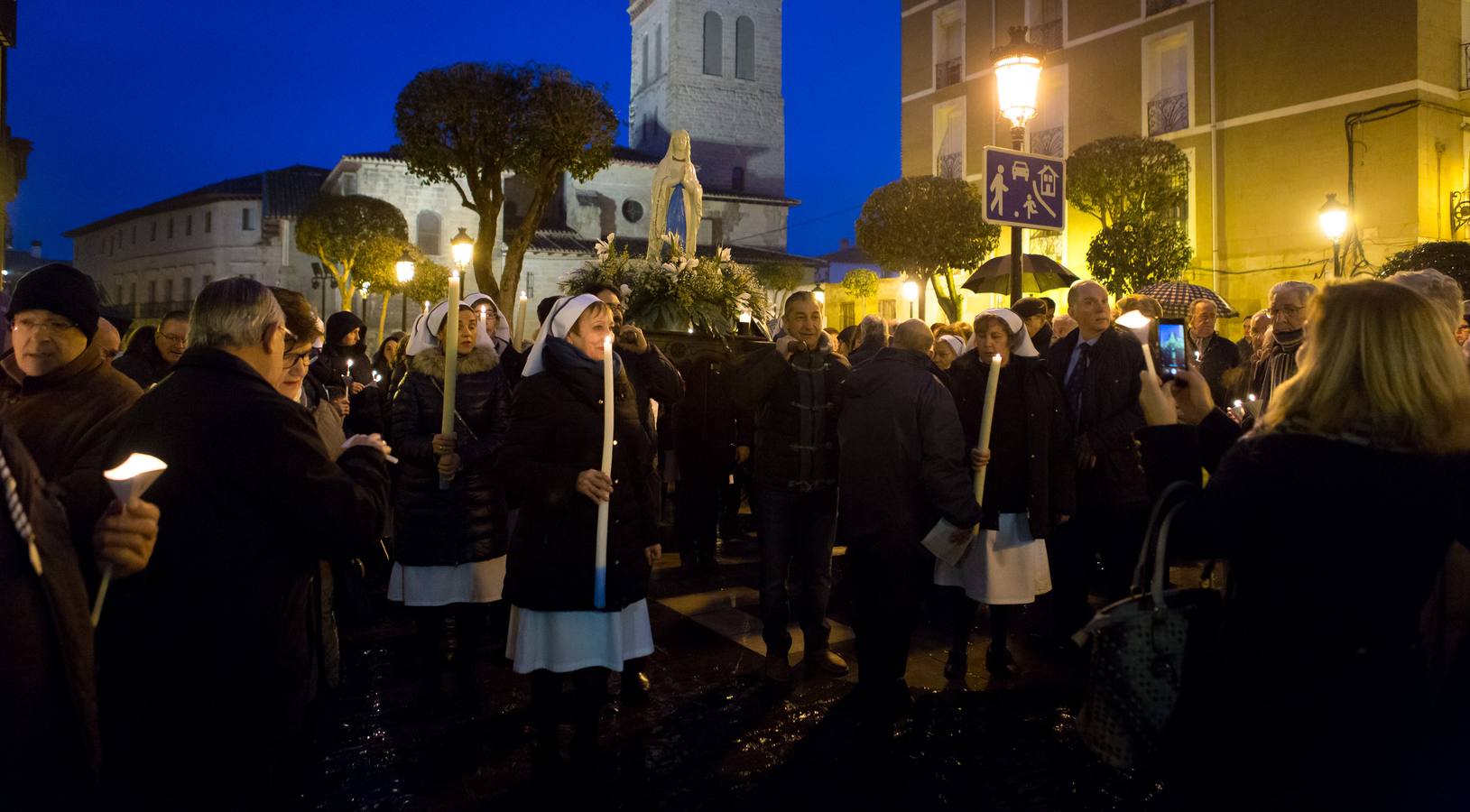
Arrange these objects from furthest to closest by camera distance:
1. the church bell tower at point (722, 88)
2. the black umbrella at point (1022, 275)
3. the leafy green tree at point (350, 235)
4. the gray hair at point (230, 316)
Result: the church bell tower at point (722, 88) < the leafy green tree at point (350, 235) < the black umbrella at point (1022, 275) < the gray hair at point (230, 316)

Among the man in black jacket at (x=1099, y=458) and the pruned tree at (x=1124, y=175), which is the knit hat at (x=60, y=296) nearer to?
the man in black jacket at (x=1099, y=458)

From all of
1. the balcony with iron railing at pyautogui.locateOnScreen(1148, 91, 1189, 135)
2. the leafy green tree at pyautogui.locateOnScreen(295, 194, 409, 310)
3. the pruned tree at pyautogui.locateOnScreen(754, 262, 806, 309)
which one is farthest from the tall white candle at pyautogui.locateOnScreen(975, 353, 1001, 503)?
the leafy green tree at pyautogui.locateOnScreen(295, 194, 409, 310)

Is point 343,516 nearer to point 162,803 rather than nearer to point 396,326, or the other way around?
point 162,803

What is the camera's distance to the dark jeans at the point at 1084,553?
5.76 m

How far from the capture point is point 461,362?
5242 millimetres

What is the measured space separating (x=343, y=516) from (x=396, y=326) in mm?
47581

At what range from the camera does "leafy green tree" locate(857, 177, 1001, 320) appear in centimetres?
2547

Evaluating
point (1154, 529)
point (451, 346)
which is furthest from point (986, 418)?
point (451, 346)

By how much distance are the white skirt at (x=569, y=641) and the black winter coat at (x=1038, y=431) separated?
242 cm

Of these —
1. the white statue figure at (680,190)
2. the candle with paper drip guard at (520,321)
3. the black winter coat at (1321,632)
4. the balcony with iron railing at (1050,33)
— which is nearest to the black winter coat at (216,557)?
the black winter coat at (1321,632)

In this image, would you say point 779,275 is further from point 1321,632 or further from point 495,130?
point 1321,632

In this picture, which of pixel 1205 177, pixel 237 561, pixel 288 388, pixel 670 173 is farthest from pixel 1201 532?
pixel 1205 177

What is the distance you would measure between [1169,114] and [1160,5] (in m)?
2.74

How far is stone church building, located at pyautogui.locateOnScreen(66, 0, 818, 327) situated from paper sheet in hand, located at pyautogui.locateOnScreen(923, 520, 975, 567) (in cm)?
3856
